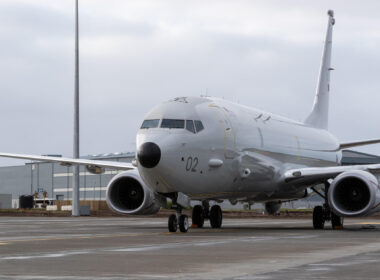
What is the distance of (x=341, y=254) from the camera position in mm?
14516

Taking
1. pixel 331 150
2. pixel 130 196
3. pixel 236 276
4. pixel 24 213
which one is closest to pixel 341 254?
pixel 236 276

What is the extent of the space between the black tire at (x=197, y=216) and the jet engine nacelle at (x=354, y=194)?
16.0 ft

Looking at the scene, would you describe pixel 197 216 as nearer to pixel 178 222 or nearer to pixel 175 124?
pixel 178 222

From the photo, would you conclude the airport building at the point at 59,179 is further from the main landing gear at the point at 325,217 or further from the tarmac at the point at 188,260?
the tarmac at the point at 188,260

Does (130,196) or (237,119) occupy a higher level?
(237,119)

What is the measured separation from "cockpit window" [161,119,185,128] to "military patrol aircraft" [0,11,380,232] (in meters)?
0.03

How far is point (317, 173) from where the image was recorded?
2908cm

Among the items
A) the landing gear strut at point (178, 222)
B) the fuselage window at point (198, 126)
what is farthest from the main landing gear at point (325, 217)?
the landing gear strut at point (178, 222)

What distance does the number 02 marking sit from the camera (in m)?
24.5

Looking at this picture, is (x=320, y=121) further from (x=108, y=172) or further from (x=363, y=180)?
(x=108, y=172)

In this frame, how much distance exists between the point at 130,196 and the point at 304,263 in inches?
676

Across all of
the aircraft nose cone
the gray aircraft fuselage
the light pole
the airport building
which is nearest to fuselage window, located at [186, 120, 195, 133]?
the gray aircraft fuselage

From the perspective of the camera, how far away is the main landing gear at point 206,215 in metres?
29.2

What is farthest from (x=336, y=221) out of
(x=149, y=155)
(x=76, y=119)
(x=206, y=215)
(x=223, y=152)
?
(x=76, y=119)
